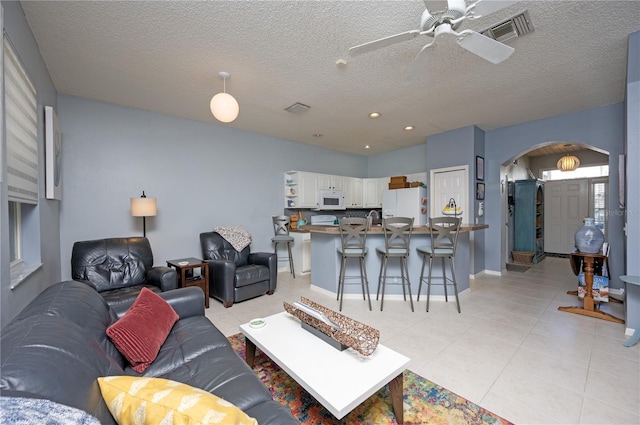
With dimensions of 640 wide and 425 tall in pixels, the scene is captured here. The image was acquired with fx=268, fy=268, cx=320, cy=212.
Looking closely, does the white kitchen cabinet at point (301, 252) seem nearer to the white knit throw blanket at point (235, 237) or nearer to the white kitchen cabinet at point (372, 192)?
the white knit throw blanket at point (235, 237)

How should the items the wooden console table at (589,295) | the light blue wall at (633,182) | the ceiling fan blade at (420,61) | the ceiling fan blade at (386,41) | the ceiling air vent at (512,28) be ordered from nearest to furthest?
the ceiling fan blade at (386,41)
the ceiling fan blade at (420,61)
the ceiling air vent at (512,28)
the light blue wall at (633,182)
the wooden console table at (589,295)

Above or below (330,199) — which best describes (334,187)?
above

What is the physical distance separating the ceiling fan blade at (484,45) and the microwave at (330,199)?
154 inches

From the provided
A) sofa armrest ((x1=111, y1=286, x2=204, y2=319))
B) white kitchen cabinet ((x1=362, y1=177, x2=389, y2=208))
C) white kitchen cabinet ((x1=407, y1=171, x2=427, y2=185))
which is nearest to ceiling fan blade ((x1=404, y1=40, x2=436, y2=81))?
sofa armrest ((x1=111, y1=286, x2=204, y2=319))

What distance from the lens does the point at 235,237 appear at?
4.13 metres

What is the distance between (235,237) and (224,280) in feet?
2.91

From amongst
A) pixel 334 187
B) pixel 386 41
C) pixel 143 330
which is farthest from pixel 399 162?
pixel 143 330

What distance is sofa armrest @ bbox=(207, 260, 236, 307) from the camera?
3.38m

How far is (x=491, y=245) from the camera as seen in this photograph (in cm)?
494

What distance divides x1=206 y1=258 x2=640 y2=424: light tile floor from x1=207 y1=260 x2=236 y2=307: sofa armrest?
0.13 meters

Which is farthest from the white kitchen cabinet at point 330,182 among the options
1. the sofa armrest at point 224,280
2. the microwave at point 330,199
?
the sofa armrest at point 224,280

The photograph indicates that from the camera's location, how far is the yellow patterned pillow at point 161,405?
730mm

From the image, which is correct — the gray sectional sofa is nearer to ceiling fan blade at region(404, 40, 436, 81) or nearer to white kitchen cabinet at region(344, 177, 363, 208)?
Result: ceiling fan blade at region(404, 40, 436, 81)

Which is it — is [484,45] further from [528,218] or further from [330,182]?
[528,218]
